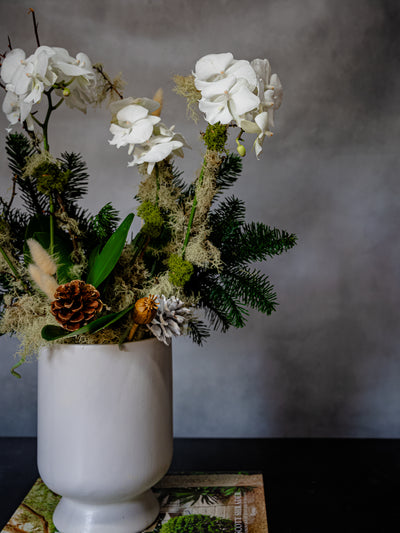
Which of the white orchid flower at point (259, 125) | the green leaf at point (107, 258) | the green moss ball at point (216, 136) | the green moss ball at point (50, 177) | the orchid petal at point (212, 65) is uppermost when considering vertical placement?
the orchid petal at point (212, 65)

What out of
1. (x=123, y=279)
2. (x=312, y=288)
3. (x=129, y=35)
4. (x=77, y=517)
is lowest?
(x=77, y=517)

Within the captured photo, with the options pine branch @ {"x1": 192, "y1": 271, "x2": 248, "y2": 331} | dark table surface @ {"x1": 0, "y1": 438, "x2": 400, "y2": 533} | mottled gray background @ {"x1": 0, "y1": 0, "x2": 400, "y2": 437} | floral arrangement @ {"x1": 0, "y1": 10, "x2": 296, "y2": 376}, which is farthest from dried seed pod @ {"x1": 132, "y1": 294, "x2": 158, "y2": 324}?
mottled gray background @ {"x1": 0, "y1": 0, "x2": 400, "y2": 437}

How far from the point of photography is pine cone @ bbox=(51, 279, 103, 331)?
21.1 inches

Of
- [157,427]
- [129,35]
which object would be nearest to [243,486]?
[157,427]

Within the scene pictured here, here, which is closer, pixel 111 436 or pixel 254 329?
pixel 111 436

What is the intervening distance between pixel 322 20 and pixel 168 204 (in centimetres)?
66

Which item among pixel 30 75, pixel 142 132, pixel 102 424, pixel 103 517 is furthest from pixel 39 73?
pixel 103 517

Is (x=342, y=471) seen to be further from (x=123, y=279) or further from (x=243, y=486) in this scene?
(x=123, y=279)

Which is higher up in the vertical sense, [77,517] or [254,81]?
[254,81]

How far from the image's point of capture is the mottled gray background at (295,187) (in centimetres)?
107

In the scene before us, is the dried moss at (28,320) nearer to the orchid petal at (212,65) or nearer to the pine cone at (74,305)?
the pine cone at (74,305)

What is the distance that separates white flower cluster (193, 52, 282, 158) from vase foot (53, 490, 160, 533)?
1.38 ft

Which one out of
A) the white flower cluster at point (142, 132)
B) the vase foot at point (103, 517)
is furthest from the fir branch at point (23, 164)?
the vase foot at point (103, 517)

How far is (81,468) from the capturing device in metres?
0.58
